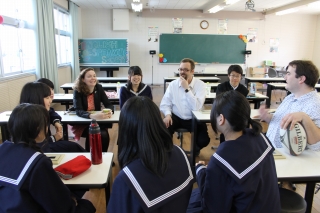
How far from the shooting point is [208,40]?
8242 millimetres

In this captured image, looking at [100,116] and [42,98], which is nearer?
[42,98]

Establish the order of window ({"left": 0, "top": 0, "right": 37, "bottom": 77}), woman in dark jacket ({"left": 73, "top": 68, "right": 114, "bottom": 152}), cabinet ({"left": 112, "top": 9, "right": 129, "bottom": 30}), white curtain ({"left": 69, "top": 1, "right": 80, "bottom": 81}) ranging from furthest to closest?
cabinet ({"left": 112, "top": 9, "right": 129, "bottom": 30})
white curtain ({"left": 69, "top": 1, "right": 80, "bottom": 81})
window ({"left": 0, "top": 0, "right": 37, "bottom": 77})
woman in dark jacket ({"left": 73, "top": 68, "right": 114, "bottom": 152})

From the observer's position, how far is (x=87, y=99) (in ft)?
9.11

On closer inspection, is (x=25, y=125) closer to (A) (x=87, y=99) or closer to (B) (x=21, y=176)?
(B) (x=21, y=176)

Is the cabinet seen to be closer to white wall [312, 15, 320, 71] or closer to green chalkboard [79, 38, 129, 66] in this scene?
green chalkboard [79, 38, 129, 66]

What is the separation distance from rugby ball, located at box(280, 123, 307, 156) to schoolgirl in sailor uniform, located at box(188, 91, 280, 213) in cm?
48

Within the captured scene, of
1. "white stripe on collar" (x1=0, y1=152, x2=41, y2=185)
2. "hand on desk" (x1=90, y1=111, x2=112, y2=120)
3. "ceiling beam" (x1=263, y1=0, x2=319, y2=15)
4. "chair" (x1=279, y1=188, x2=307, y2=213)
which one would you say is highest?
"ceiling beam" (x1=263, y1=0, x2=319, y2=15)

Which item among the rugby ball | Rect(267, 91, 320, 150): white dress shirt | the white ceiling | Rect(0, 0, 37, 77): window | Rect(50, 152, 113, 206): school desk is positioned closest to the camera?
Rect(50, 152, 113, 206): school desk

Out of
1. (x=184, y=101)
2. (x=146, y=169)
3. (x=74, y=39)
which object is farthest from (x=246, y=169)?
(x=74, y=39)

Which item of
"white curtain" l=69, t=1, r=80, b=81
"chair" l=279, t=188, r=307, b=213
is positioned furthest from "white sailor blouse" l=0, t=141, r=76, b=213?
"white curtain" l=69, t=1, r=80, b=81

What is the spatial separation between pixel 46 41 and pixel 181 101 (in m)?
3.82

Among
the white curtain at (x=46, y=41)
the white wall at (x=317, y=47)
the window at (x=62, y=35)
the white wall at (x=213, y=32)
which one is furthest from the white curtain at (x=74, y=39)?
the white wall at (x=317, y=47)

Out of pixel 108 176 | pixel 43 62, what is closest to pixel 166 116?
pixel 108 176

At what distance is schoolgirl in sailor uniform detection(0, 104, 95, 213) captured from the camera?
1004 millimetres
